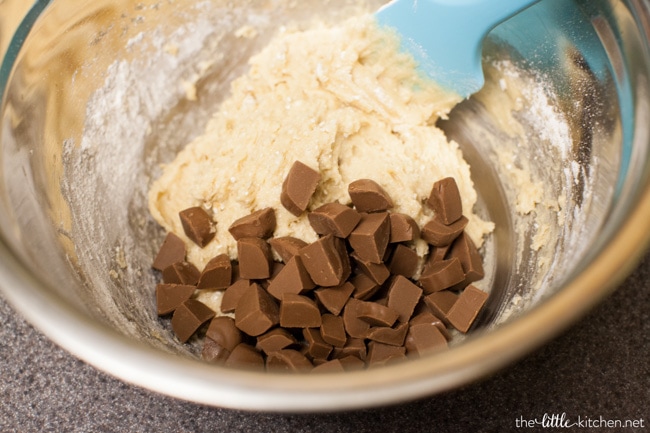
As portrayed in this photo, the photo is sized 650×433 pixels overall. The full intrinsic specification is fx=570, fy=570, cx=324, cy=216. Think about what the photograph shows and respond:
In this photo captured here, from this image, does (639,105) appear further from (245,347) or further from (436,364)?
(245,347)

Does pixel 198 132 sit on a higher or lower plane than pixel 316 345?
higher

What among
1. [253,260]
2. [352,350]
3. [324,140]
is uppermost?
[324,140]

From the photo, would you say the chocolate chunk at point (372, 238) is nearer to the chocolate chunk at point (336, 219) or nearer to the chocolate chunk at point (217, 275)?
the chocolate chunk at point (336, 219)

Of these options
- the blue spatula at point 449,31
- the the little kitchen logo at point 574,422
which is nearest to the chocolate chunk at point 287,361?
the the little kitchen logo at point 574,422

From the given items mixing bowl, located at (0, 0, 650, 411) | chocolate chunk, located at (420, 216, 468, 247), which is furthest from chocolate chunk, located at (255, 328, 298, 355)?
chocolate chunk, located at (420, 216, 468, 247)

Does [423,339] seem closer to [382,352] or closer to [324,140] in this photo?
[382,352]

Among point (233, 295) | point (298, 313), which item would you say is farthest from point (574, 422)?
point (233, 295)

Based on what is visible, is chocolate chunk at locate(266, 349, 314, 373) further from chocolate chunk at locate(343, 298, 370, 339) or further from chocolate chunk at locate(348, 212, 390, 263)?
chocolate chunk at locate(348, 212, 390, 263)
